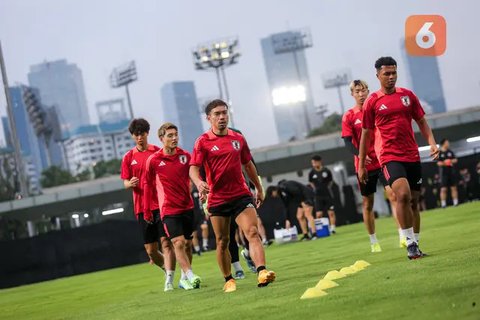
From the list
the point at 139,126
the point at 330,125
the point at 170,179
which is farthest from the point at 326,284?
the point at 330,125

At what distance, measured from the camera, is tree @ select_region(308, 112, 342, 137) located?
131500mm

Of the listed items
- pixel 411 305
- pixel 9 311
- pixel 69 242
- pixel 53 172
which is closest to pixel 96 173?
pixel 53 172

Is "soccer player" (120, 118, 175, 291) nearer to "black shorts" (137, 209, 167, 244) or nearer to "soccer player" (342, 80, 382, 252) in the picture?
"black shorts" (137, 209, 167, 244)

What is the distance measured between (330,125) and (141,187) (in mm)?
121846

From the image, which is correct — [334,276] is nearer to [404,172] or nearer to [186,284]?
[404,172]

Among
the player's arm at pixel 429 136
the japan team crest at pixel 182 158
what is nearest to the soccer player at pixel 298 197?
the japan team crest at pixel 182 158

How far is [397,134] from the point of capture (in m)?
10.9

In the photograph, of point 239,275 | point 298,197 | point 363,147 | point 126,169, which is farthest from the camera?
point 298,197

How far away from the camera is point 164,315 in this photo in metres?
9.34

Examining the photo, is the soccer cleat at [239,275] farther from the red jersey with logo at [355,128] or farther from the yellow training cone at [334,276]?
the yellow training cone at [334,276]

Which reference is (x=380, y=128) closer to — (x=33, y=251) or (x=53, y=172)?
(x=33, y=251)

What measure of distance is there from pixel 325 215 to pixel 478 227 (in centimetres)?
1180

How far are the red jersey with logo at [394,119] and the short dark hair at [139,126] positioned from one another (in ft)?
12.2

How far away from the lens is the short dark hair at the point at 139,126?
13.5 m
